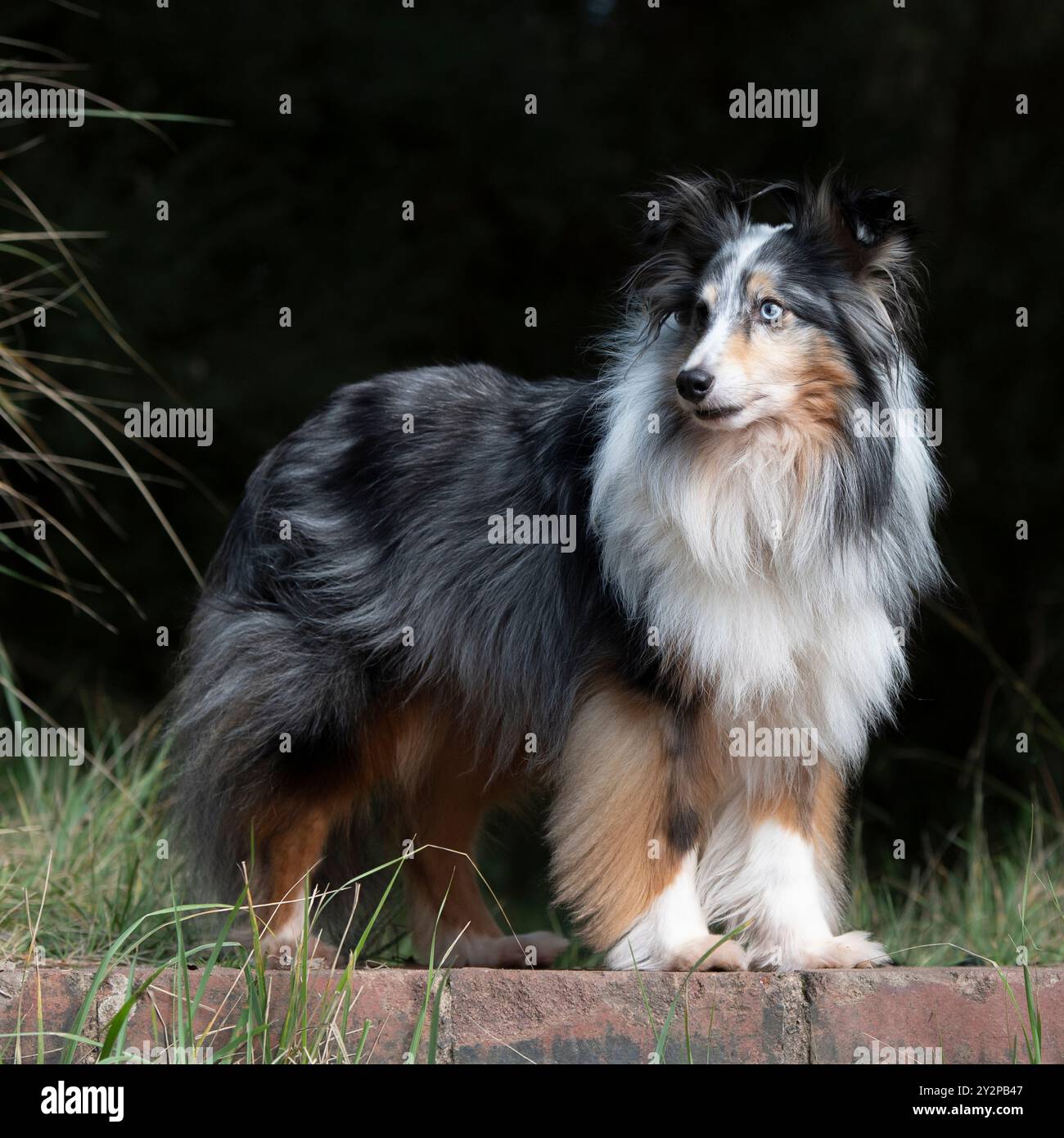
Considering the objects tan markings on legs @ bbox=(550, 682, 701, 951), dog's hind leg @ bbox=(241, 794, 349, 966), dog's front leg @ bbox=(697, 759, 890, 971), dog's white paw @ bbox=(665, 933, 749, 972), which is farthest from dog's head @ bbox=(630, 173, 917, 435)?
dog's hind leg @ bbox=(241, 794, 349, 966)

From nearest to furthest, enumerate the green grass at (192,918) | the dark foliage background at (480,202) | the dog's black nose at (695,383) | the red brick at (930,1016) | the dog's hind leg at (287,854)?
1. the green grass at (192,918)
2. the red brick at (930,1016)
3. the dog's black nose at (695,383)
4. the dog's hind leg at (287,854)
5. the dark foliage background at (480,202)

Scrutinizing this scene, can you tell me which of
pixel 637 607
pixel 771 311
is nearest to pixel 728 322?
pixel 771 311

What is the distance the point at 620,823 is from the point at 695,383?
129 centimetres

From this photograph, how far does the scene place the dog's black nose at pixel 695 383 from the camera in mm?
4008

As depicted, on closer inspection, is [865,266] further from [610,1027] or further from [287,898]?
[287,898]

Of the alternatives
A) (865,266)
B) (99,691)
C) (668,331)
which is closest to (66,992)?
(668,331)

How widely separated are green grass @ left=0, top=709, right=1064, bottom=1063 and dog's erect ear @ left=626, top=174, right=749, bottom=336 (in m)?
1.91

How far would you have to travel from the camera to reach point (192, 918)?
16.4 feet

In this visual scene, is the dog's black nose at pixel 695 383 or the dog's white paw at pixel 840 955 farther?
the dog's white paw at pixel 840 955

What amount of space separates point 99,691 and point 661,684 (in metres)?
3.98

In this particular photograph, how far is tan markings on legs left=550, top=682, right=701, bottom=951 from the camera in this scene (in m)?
4.27

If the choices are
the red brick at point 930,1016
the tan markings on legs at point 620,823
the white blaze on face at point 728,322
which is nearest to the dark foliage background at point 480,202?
the white blaze on face at point 728,322

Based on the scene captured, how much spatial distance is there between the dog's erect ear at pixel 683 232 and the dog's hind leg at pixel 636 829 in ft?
3.92

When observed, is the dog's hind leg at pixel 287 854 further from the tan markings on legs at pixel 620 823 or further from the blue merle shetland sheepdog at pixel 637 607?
the tan markings on legs at pixel 620 823
